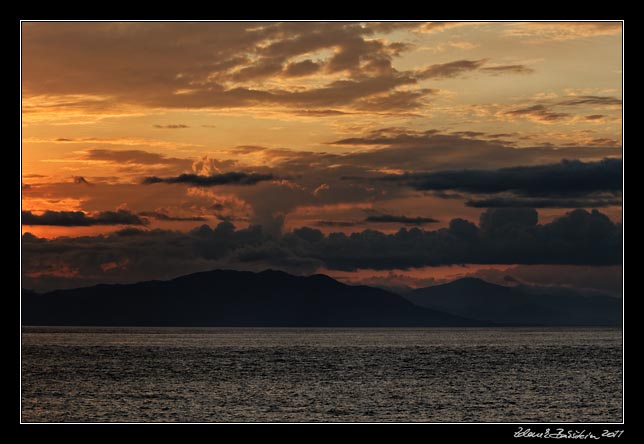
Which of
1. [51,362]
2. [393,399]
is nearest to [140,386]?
[393,399]

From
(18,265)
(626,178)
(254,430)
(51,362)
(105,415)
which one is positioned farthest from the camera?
(51,362)

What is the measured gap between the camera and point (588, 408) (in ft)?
225

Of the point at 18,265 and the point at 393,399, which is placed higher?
the point at 18,265

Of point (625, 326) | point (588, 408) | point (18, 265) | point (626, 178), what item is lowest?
point (588, 408)

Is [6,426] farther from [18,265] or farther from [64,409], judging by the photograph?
[64,409]

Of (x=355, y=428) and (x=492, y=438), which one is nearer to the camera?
(x=492, y=438)

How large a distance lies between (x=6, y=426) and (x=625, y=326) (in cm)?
2998

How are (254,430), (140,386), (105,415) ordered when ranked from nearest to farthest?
(254,430), (105,415), (140,386)
